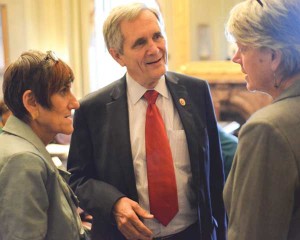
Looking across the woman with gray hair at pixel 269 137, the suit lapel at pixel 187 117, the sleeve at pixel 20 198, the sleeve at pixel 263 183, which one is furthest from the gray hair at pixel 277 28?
the sleeve at pixel 20 198

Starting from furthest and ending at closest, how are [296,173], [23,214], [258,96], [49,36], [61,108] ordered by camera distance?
[49,36], [258,96], [61,108], [23,214], [296,173]

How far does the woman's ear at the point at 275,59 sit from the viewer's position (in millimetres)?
1078

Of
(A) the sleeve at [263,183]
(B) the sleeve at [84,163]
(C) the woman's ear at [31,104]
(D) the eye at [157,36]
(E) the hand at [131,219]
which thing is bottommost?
(E) the hand at [131,219]

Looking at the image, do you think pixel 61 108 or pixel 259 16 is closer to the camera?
pixel 259 16

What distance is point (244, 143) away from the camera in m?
1.03

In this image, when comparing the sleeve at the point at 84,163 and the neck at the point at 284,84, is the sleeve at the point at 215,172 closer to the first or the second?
the sleeve at the point at 84,163

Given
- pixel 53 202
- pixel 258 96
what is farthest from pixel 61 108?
pixel 258 96

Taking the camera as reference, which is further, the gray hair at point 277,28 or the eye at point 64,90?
the eye at point 64,90

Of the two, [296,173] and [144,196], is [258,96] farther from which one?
[296,173]

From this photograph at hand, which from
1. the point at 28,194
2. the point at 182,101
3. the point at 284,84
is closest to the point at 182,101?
the point at 182,101

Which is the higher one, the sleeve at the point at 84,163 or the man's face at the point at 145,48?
the man's face at the point at 145,48

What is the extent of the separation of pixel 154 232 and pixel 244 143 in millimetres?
654

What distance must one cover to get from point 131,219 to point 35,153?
1.47 ft

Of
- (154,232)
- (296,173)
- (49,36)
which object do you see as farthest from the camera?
(49,36)
